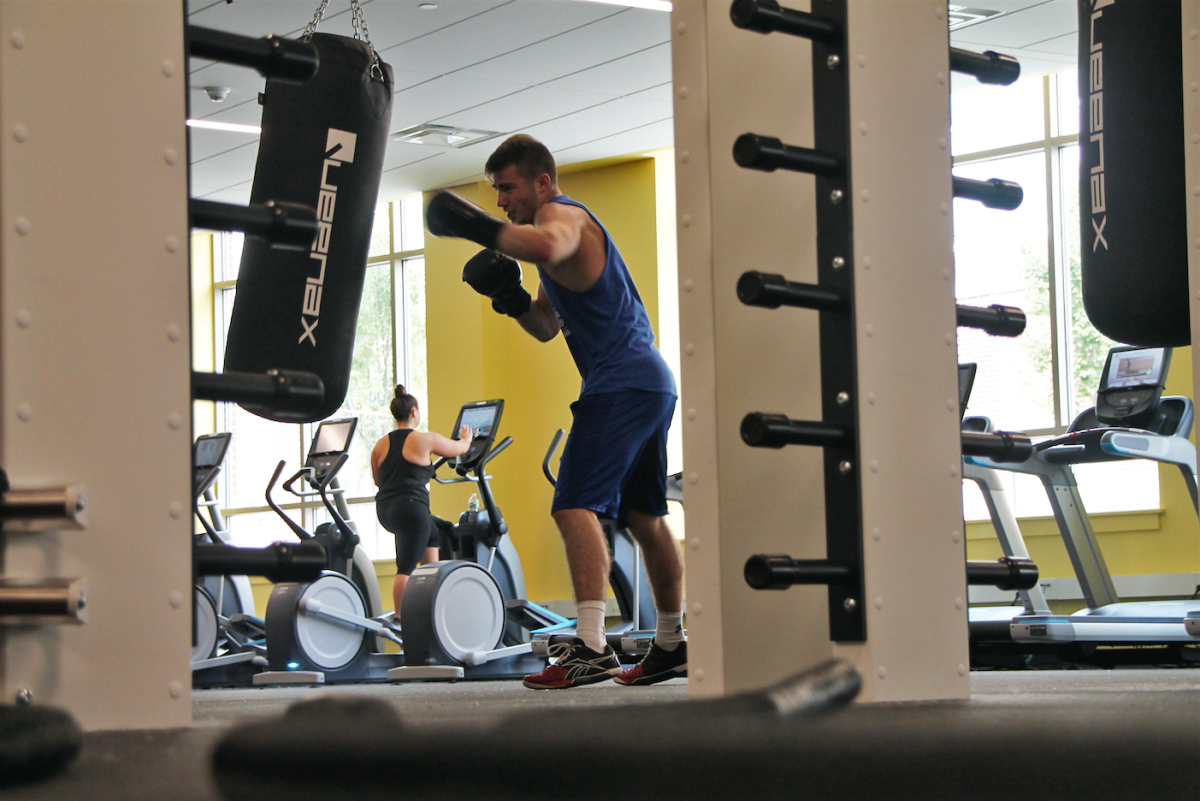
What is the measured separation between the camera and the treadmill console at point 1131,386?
5176 mm

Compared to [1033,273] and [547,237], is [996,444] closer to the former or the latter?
[547,237]

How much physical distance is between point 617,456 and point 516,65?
15.4 ft

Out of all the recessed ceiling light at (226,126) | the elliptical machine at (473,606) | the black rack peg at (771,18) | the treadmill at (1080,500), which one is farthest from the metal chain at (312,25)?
the recessed ceiling light at (226,126)

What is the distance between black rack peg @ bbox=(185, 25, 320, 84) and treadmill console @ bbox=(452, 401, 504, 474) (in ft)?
17.8

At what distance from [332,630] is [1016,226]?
5.03 metres

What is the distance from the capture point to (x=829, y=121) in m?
1.58

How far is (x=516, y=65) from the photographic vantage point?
7031 mm

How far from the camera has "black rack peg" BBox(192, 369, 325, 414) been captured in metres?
1.29

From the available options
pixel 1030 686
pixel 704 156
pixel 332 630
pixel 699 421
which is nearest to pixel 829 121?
pixel 704 156

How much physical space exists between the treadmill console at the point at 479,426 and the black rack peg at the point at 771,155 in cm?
535

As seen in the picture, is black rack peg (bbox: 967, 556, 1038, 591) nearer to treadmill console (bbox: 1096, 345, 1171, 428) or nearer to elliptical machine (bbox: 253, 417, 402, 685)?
treadmill console (bbox: 1096, 345, 1171, 428)

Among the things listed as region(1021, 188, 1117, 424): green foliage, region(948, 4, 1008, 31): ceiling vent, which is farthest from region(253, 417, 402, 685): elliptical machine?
region(1021, 188, 1117, 424): green foliage

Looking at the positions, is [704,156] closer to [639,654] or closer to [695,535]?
[695,535]

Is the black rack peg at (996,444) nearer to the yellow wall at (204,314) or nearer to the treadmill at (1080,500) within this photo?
the treadmill at (1080,500)
